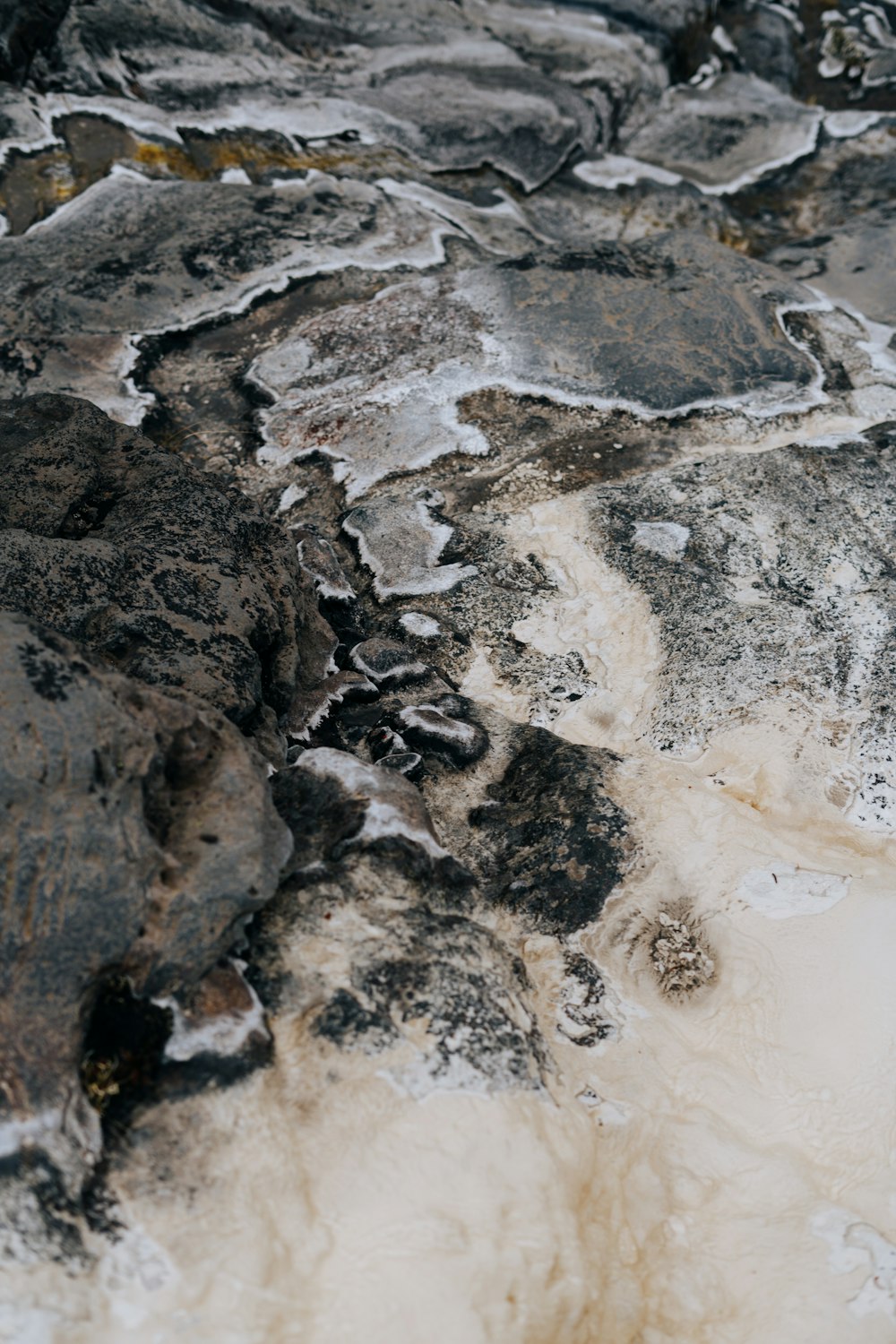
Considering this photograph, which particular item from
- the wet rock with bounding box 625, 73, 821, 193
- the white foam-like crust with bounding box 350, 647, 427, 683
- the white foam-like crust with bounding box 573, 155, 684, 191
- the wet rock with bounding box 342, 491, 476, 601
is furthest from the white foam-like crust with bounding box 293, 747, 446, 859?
the wet rock with bounding box 625, 73, 821, 193

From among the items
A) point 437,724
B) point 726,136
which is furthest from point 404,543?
point 726,136

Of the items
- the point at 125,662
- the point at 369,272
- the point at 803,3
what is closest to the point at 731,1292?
the point at 125,662

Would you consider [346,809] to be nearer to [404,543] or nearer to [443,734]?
[443,734]

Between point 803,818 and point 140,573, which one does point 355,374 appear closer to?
point 140,573

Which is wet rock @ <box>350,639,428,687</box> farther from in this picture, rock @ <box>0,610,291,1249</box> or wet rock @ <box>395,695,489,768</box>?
rock @ <box>0,610,291,1249</box>

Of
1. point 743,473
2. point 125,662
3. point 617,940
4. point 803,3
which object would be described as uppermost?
point 803,3

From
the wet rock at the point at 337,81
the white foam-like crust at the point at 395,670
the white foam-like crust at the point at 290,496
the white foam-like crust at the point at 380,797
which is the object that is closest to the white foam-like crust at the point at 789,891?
the white foam-like crust at the point at 380,797

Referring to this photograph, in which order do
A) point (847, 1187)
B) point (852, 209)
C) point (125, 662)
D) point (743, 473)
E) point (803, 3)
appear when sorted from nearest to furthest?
point (847, 1187), point (125, 662), point (743, 473), point (852, 209), point (803, 3)
